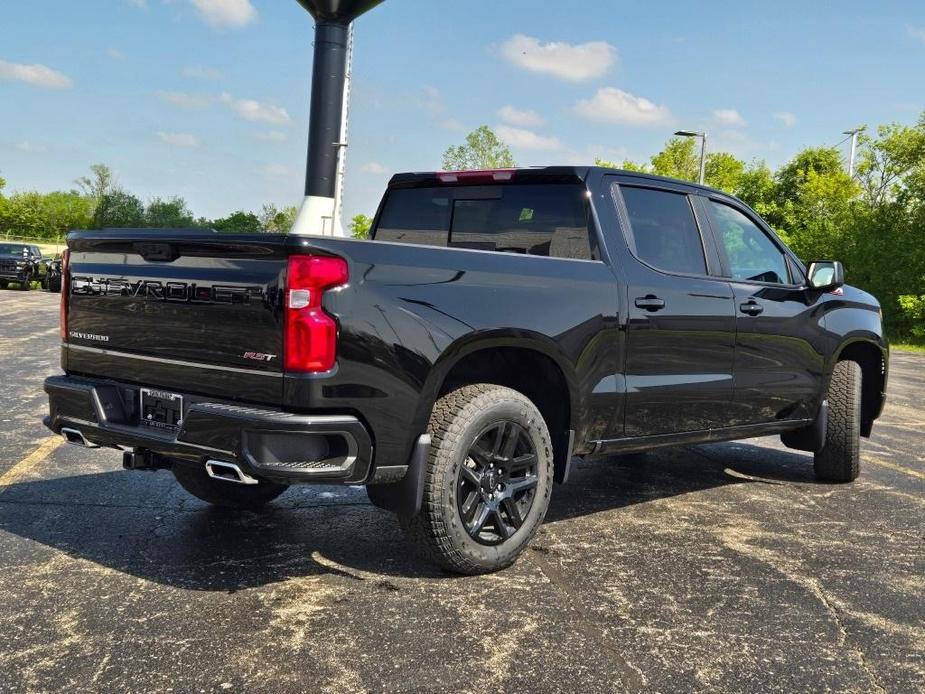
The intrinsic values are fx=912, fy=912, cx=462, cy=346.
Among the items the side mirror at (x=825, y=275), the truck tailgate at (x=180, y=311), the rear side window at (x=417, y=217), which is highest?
the rear side window at (x=417, y=217)

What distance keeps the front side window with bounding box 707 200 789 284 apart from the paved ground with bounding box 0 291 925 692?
141 centimetres

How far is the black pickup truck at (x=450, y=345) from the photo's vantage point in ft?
11.1

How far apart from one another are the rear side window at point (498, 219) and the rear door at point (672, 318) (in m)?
0.26

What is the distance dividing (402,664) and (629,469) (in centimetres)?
384

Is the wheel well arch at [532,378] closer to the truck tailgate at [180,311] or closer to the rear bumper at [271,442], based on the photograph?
the rear bumper at [271,442]

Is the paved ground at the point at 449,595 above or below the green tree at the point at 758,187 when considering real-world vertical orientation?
below

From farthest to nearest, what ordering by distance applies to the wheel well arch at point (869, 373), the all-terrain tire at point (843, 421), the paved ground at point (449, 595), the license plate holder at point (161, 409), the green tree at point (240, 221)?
the green tree at point (240, 221)
the wheel well arch at point (869, 373)
the all-terrain tire at point (843, 421)
the license plate holder at point (161, 409)
the paved ground at point (449, 595)

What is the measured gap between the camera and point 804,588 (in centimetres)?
400

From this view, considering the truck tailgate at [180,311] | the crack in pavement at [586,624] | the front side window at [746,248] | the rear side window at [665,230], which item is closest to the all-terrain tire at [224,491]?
the truck tailgate at [180,311]

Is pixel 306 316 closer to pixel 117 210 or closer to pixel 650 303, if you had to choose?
pixel 650 303

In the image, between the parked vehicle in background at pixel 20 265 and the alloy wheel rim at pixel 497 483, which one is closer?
the alloy wheel rim at pixel 497 483

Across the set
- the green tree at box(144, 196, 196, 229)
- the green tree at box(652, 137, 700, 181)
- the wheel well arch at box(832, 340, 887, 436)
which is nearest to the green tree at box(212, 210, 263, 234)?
the green tree at box(144, 196, 196, 229)

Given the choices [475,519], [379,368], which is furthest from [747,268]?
[379,368]

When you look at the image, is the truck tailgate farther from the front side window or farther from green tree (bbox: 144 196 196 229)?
green tree (bbox: 144 196 196 229)
